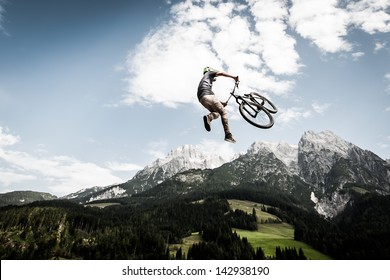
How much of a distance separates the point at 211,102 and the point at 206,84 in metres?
1.08

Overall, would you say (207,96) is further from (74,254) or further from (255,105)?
(74,254)

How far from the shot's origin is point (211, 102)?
1488 cm

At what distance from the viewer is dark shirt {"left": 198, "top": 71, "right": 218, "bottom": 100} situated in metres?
15.2

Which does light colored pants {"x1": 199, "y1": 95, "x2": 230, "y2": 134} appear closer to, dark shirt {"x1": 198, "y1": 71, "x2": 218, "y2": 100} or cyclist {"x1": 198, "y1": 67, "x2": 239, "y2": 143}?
cyclist {"x1": 198, "y1": 67, "x2": 239, "y2": 143}

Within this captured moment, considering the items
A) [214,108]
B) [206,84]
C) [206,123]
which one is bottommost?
[206,123]

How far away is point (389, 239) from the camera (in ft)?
487

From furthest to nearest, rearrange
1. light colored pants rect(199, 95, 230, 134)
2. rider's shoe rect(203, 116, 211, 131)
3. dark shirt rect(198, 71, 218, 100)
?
1. rider's shoe rect(203, 116, 211, 131)
2. dark shirt rect(198, 71, 218, 100)
3. light colored pants rect(199, 95, 230, 134)

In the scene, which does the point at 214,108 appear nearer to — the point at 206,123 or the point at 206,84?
the point at 206,123

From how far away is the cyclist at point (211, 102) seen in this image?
14945 millimetres

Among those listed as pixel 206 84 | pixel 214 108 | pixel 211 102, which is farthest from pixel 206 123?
pixel 206 84

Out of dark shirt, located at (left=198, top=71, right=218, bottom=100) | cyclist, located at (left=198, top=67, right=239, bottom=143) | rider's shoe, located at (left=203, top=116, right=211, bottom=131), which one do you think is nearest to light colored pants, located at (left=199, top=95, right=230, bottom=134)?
cyclist, located at (left=198, top=67, right=239, bottom=143)

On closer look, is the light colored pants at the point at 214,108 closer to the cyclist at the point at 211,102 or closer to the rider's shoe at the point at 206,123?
the cyclist at the point at 211,102
